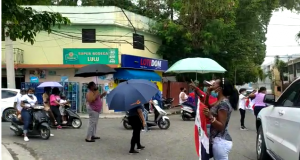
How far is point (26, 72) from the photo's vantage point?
2277 centimetres

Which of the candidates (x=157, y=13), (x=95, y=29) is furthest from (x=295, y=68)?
(x=95, y=29)

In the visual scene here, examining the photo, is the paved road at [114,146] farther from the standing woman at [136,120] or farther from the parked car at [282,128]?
the parked car at [282,128]

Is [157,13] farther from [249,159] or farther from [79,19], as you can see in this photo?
[249,159]

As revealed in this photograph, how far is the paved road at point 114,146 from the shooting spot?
27.9 feet

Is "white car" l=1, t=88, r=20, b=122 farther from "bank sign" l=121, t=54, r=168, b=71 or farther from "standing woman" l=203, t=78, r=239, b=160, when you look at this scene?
"standing woman" l=203, t=78, r=239, b=160

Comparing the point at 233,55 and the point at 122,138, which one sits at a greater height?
the point at 233,55

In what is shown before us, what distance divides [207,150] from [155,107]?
29.2 ft

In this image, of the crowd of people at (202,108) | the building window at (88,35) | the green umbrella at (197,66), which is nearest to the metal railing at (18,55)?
the building window at (88,35)

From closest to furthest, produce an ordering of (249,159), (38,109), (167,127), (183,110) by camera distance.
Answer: (249,159) → (38,109) → (167,127) → (183,110)

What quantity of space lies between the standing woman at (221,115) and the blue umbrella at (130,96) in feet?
12.9

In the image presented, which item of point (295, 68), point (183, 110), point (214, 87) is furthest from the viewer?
point (295, 68)

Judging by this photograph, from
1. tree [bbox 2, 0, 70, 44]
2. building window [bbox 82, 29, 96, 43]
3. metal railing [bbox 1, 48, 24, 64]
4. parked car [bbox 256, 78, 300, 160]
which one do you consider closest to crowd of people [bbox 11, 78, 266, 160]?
parked car [bbox 256, 78, 300, 160]

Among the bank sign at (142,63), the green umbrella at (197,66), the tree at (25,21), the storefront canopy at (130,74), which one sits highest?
the tree at (25,21)

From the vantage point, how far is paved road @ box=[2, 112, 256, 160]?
8500mm
